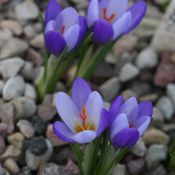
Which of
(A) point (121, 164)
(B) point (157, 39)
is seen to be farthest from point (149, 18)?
(A) point (121, 164)

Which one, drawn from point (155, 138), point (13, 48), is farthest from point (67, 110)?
A: point (13, 48)

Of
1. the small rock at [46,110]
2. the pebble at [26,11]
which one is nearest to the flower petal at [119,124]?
the small rock at [46,110]

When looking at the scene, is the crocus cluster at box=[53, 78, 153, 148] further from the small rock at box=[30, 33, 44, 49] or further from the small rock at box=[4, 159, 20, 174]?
the small rock at box=[30, 33, 44, 49]

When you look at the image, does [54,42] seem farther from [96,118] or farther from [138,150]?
[138,150]

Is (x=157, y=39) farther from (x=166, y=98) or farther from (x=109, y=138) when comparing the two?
(x=109, y=138)

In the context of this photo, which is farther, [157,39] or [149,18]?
[149,18]
